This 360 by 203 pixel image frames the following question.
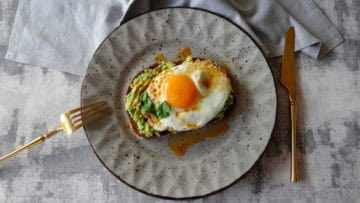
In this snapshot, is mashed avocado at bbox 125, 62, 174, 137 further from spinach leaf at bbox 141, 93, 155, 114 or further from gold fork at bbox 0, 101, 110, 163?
gold fork at bbox 0, 101, 110, 163

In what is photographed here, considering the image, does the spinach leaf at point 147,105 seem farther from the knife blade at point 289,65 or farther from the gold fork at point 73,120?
the knife blade at point 289,65

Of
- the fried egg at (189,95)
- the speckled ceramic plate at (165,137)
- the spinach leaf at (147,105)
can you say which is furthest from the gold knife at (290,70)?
the spinach leaf at (147,105)

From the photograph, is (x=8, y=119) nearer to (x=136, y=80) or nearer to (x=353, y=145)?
(x=136, y=80)

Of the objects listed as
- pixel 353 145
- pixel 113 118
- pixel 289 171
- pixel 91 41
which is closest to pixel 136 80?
pixel 113 118

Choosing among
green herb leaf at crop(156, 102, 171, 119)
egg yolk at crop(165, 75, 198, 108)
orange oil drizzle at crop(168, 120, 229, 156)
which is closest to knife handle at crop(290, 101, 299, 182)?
orange oil drizzle at crop(168, 120, 229, 156)

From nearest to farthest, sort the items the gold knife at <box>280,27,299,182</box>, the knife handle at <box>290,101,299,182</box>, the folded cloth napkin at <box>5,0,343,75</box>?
the knife handle at <box>290,101,299,182</box> < the gold knife at <box>280,27,299,182</box> < the folded cloth napkin at <box>5,0,343,75</box>

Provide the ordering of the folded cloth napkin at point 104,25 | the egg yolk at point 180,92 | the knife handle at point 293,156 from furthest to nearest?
Answer: the folded cloth napkin at point 104,25, the knife handle at point 293,156, the egg yolk at point 180,92
